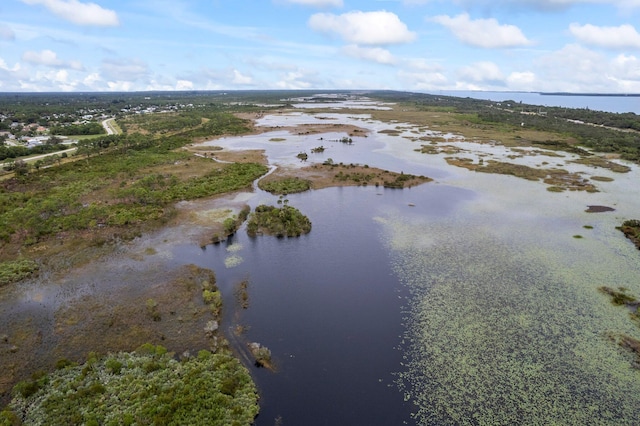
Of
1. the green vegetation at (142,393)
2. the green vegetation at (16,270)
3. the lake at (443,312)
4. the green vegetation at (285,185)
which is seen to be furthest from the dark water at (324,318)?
the green vegetation at (16,270)

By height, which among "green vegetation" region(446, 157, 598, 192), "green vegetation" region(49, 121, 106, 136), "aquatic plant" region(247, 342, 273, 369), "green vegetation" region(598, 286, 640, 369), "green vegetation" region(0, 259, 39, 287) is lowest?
"aquatic plant" region(247, 342, 273, 369)

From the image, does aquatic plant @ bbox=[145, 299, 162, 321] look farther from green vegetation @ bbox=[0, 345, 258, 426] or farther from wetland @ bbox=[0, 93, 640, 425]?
green vegetation @ bbox=[0, 345, 258, 426]

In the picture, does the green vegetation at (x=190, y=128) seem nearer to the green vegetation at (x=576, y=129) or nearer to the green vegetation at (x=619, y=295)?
the green vegetation at (x=576, y=129)

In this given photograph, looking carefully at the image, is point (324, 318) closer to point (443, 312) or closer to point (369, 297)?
point (369, 297)

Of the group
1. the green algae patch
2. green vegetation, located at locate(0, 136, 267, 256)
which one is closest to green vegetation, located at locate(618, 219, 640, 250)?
the green algae patch

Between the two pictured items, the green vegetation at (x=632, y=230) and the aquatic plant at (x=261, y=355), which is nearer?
the aquatic plant at (x=261, y=355)

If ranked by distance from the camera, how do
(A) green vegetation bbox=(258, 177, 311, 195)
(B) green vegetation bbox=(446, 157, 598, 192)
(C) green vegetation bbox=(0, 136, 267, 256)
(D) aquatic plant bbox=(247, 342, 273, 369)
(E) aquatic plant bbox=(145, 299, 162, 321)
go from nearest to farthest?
(D) aquatic plant bbox=(247, 342, 273, 369), (E) aquatic plant bbox=(145, 299, 162, 321), (C) green vegetation bbox=(0, 136, 267, 256), (A) green vegetation bbox=(258, 177, 311, 195), (B) green vegetation bbox=(446, 157, 598, 192)
